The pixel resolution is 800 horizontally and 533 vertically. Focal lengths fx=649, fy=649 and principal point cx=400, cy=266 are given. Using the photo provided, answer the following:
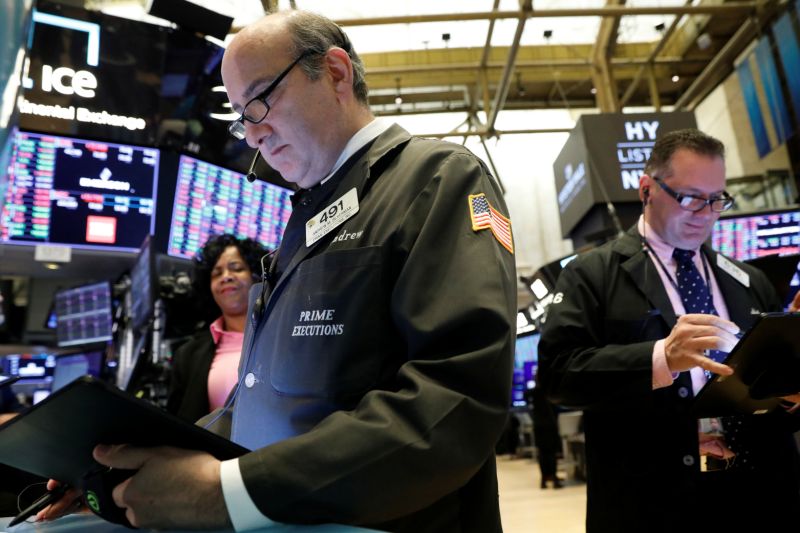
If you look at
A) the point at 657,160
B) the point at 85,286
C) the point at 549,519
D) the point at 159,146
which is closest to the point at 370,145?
the point at 657,160

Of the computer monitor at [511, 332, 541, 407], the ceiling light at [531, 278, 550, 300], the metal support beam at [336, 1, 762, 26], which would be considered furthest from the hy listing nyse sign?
the computer monitor at [511, 332, 541, 407]

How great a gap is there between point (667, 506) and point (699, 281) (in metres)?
0.74

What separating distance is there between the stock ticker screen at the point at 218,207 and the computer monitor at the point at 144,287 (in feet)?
1.31

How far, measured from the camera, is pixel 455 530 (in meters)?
1.04

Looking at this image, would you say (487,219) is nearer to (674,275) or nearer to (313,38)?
(313,38)

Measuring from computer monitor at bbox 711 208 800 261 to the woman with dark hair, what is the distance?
3.27 meters

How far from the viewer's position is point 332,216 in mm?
1263

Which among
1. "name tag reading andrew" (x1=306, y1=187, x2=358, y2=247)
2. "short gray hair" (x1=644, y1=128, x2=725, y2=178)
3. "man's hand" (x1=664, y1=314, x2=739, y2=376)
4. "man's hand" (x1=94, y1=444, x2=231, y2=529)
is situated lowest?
"man's hand" (x1=94, y1=444, x2=231, y2=529)

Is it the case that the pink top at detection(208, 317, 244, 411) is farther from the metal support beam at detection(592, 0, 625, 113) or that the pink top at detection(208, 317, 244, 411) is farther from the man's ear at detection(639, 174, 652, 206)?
the metal support beam at detection(592, 0, 625, 113)

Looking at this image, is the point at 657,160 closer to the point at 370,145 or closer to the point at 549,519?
the point at 370,145

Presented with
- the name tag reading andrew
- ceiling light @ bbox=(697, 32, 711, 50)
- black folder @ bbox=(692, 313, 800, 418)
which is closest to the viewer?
the name tag reading andrew

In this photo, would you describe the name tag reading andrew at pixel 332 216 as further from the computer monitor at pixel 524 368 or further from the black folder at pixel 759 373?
the computer monitor at pixel 524 368

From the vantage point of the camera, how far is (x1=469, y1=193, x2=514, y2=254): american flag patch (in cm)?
108

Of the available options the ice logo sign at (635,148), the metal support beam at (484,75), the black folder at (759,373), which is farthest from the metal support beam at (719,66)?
the black folder at (759,373)
